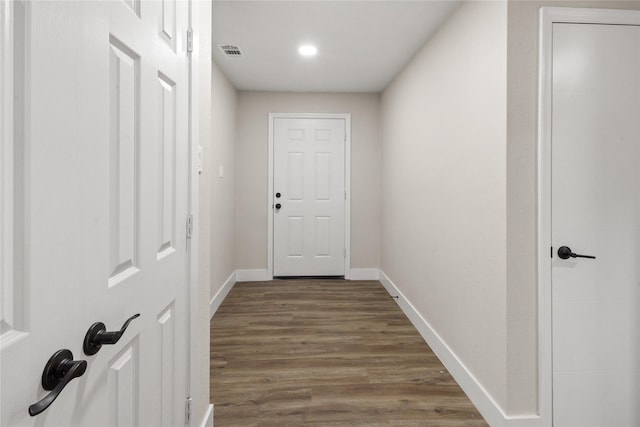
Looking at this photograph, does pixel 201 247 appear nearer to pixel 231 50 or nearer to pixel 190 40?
pixel 190 40

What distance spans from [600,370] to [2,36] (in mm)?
2413

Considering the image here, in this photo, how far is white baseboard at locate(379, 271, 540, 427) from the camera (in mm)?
1716

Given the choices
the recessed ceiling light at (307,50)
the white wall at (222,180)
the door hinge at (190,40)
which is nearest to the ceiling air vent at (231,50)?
the white wall at (222,180)

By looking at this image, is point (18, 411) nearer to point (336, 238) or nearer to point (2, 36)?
point (2, 36)

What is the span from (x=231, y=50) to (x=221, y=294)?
2358 millimetres

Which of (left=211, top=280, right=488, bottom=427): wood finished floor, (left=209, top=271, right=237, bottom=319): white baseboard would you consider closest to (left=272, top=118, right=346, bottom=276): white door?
(left=209, top=271, right=237, bottom=319): white baseboard

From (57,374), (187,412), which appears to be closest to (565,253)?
(187,412)

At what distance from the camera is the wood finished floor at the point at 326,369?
191cm

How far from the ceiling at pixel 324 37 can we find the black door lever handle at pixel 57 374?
2.35 meters

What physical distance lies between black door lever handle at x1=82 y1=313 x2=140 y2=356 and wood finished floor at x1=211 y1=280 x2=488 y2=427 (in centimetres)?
129

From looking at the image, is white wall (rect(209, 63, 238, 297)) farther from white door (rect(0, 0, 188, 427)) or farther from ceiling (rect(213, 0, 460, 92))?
white door (rect(0, 0, 188, 427))

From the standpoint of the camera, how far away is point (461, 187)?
2.28 meters

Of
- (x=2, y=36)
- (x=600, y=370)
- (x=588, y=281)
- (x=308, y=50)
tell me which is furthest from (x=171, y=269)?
(x=308, y=50)

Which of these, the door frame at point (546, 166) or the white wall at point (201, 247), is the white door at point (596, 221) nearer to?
the door frame at point (546, 166)
